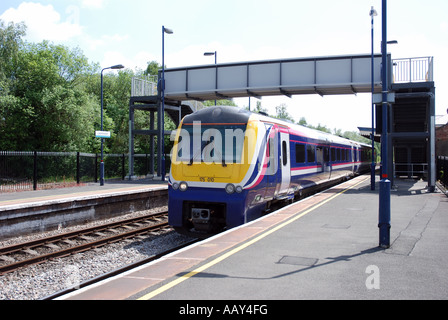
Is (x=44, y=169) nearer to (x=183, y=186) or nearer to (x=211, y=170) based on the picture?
(x=183, y=186)

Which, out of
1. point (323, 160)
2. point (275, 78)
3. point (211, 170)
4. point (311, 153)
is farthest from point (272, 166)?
point (275, 78)

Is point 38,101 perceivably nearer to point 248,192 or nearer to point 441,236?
point 248,192

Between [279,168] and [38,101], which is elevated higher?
[38,101]

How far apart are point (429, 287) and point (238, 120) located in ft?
20.1

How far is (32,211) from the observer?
12.6 meters

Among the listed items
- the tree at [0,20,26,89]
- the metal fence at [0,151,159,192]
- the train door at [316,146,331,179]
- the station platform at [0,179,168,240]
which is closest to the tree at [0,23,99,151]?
the tree at [0,20,26,89]

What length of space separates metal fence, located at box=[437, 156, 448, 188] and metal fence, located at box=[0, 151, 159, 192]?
2007cm

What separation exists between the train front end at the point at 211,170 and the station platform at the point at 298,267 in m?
0.89

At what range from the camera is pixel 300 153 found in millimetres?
14539

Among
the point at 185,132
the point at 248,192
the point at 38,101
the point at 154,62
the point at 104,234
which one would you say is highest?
the point at 154,62

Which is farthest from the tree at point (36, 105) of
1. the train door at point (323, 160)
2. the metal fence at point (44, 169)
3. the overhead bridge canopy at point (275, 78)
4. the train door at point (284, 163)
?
the train door at point (284, 163)

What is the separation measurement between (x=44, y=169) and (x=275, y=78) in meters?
15.4

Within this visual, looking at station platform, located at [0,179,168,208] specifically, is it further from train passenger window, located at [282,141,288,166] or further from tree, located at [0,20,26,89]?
tree, located at [0,20,26,89]

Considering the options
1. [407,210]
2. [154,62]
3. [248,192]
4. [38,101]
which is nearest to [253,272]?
[248,192]
